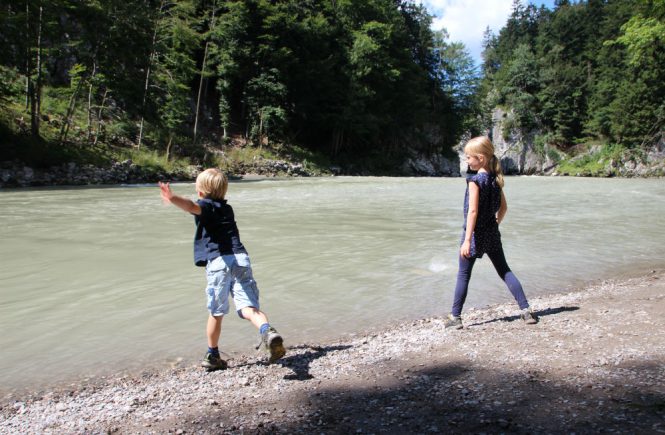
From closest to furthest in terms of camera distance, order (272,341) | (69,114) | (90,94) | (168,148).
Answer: (272,341) → (69,114) → (90,94) → (168,148)

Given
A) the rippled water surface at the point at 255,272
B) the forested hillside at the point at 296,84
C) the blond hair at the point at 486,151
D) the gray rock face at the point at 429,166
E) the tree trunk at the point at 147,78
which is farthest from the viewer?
the gray rock face at the point at 429,166

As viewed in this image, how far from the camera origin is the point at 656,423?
7.47ft

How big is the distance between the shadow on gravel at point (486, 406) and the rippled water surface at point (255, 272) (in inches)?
59.1

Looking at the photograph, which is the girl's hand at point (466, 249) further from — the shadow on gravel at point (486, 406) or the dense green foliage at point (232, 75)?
the dense green foliage at point (232, 75)

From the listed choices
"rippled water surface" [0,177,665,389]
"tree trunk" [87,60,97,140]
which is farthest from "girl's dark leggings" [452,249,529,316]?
"tree trunk" [87,60,97,140]

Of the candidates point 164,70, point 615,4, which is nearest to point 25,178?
point 164,70

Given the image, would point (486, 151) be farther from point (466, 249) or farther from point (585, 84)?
point (585, 84)

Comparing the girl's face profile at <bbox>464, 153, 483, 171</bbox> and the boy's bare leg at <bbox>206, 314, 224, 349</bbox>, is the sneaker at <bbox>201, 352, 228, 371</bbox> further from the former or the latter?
the girl's face profile at <bbox>464, 153, 483, 171</bbox>

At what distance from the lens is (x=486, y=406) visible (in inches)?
102

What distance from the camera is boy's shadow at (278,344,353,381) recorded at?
3.35 meters

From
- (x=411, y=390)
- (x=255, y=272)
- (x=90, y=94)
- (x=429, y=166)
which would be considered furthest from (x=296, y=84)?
(x=411, y=390)

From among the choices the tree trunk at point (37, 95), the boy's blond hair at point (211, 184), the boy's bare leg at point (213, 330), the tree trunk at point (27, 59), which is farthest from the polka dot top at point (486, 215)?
the tree trunk at point (37, 95)

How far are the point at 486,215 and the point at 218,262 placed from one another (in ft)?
7.89

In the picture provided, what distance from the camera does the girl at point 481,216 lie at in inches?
168
